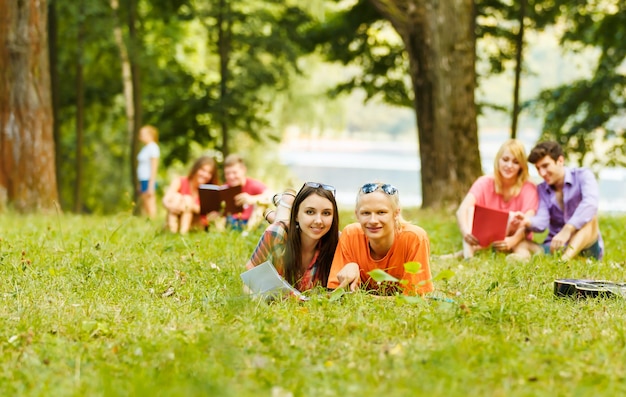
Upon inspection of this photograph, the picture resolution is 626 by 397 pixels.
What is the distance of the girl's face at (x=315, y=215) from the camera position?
5.30 m

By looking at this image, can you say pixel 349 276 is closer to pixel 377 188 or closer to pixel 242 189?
pixel 377 188

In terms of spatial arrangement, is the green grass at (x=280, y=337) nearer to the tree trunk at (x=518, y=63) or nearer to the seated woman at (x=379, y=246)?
the seated woman at (x=379, y=246)

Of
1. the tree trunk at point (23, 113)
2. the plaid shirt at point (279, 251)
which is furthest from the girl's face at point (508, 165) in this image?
the tree trunk at point (23, 113)

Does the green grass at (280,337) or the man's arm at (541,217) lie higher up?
the man's arm at (541,217)

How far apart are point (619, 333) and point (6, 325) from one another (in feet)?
10.0

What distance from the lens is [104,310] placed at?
473 cm

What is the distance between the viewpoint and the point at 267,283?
5.06m

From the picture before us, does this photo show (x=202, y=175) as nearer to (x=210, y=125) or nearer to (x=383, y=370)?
(x=383, y=370)

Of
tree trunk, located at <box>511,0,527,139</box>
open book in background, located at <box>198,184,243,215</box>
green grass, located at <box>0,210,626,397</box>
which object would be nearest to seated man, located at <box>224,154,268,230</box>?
open book in background, located at <box>198,184,243,215</box>

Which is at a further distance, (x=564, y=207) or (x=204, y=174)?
(x=204, y=174)

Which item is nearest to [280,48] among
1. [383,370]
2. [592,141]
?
[592,141]

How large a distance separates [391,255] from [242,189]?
13.1 ft

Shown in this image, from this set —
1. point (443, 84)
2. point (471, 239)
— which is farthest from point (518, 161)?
point (443, 84)

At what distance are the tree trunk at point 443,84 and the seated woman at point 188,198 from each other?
445 centimetres
